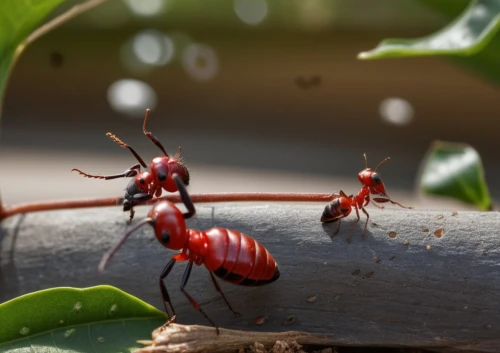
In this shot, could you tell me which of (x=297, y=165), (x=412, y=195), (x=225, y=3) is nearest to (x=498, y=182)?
(x=412, y=195)

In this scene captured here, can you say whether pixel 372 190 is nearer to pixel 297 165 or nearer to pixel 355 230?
pixel 355 230

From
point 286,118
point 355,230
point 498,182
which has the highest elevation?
point 286,118

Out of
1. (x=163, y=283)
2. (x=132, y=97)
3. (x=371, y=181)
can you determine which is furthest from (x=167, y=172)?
(x=132, y=97)

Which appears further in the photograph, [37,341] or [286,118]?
[286,118]

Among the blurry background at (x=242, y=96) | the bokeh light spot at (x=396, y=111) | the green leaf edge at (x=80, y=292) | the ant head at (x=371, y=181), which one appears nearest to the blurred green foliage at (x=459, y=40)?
the ant head at (x=371, y=181)

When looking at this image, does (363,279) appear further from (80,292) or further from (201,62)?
(201,62)

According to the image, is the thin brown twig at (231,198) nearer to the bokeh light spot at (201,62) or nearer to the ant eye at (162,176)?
the ant eye at (162,176)

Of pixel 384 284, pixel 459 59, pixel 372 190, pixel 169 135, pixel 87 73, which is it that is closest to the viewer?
pixel 384 284
